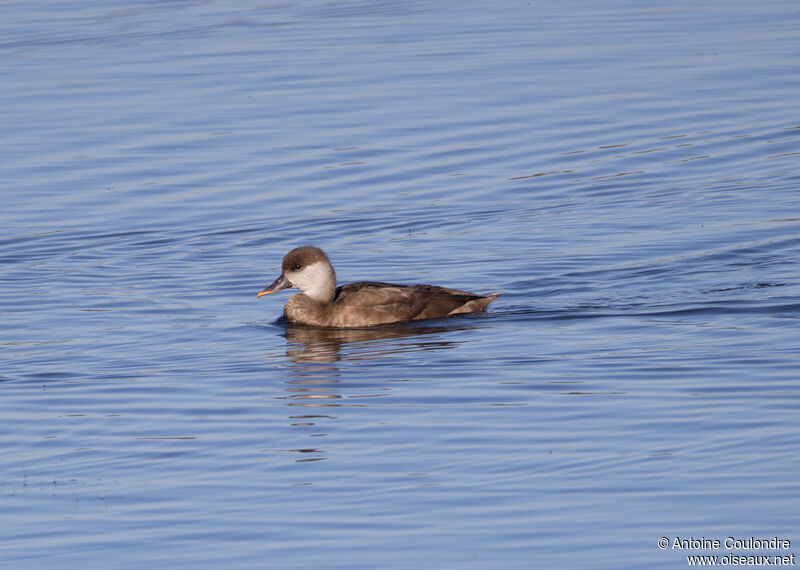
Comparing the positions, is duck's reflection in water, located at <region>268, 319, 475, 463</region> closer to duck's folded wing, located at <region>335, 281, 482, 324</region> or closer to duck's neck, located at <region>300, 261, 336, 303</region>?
duck's folded wing, located at <region>335, 281, 482, 324</region>

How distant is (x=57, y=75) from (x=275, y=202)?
10.6 m

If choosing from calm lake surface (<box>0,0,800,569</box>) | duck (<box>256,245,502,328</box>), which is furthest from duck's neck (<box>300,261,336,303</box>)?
calm lake surface (<box>0,0,800,569</box>)

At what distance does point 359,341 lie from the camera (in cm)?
1520

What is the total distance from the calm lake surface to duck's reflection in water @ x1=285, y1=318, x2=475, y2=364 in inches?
2.2

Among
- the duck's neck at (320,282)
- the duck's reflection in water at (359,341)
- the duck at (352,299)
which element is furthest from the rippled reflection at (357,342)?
the duck's neck at (320,282)

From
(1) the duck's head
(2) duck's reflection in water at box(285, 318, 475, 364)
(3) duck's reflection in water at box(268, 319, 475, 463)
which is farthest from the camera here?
(1) the duck's head

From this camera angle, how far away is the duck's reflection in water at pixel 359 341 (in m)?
14.5

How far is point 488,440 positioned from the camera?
36.5 feet

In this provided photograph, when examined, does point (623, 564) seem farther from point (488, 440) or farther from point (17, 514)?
point (17, 514)

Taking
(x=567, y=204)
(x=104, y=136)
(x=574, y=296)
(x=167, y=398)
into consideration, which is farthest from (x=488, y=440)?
(x=104, y=136)

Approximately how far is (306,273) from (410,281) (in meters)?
1.63

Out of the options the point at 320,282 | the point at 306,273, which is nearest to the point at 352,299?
the point at 320,282

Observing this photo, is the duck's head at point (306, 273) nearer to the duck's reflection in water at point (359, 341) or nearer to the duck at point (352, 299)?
the duck at point (352, 299)

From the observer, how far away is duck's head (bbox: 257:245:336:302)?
16.0m
